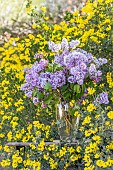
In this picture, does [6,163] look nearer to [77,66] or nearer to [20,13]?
[77,66]

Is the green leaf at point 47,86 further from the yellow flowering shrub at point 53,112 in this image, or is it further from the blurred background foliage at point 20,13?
the blurred background foliage at point 20,13

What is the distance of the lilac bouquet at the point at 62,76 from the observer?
3.70 meters

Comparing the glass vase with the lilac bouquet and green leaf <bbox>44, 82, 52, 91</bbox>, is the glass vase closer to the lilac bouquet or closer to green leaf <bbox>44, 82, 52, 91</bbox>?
the lilac bouquet

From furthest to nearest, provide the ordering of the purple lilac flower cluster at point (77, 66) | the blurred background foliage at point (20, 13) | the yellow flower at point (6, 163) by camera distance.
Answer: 1. the blurred background foliage at point (20, 13)
2. the yellow flower at point (6, 163)
3. the purple lilac flower cluster at point (77, 66)

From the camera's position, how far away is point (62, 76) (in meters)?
3.73

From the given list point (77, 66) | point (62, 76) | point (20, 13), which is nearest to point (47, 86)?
point (62, 76)

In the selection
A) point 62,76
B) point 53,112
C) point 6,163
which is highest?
point 62,76

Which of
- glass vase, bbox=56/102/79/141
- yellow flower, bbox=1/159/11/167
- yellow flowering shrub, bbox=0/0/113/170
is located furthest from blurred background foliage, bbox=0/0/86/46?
yellow flower, bbox=1/159/11/167

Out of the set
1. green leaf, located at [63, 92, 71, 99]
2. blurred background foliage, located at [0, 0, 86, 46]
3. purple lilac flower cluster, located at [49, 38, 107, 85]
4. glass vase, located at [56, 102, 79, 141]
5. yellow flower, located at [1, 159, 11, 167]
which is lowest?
yellow flower, located at [1, 159, 11, 167]

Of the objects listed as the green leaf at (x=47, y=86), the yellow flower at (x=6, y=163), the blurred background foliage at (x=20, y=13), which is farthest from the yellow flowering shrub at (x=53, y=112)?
the blurred background foliage at (x=20, y=13)

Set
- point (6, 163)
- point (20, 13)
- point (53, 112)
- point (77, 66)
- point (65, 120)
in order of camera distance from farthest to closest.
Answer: point (20, 13)
point (53, 112)
point (65, 120)
point (6, 163)
point (77, 66)

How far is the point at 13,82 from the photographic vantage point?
15.2ft

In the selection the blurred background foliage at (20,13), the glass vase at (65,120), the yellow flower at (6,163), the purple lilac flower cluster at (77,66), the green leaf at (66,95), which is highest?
the blurred background foliage at (20,13)

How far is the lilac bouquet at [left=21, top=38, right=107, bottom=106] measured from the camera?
145 inches
